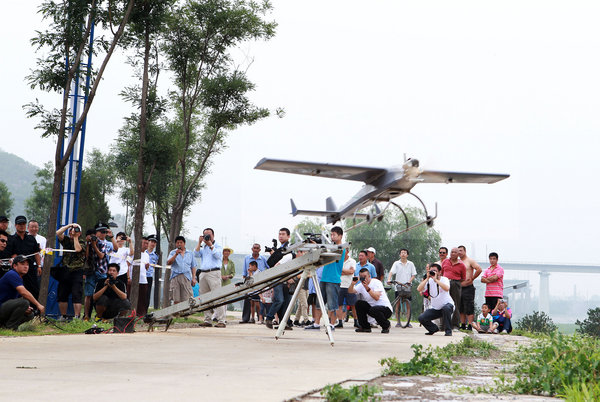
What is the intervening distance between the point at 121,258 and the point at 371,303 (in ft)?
18.3

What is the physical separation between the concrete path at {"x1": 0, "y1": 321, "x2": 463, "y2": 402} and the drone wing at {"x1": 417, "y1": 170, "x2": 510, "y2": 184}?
6401 millimetres

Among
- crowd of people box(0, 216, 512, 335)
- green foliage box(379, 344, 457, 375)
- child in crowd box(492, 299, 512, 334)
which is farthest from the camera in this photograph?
child in crowd box(492, 299, 512, 334)

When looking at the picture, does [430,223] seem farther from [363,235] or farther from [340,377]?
[363,235]

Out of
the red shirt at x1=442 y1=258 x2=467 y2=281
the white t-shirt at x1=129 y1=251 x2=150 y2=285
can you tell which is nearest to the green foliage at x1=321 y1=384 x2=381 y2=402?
the red shirt at x1=442 y1=258 x2=467 y2=281

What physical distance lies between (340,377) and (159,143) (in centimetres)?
1446

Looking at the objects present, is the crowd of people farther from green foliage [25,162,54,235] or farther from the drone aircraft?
green foliage [25,162,54,235]

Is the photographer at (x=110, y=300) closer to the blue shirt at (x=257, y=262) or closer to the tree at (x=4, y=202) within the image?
the blue shirt at (x=257, y=262)

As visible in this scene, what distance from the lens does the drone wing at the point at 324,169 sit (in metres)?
14.9

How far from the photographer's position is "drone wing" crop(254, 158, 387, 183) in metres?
14.9

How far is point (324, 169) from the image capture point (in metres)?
15.7

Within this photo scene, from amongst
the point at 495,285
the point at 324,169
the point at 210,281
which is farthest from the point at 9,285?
the point at 495,285

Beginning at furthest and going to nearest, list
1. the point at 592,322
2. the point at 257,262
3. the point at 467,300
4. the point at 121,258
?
1. the point at 592,322
2. the point at 257,262
3. the point at 467,300
4. the point at 121,258

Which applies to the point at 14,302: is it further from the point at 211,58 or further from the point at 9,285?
the point at 211,58

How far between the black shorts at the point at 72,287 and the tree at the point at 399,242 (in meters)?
56.1
